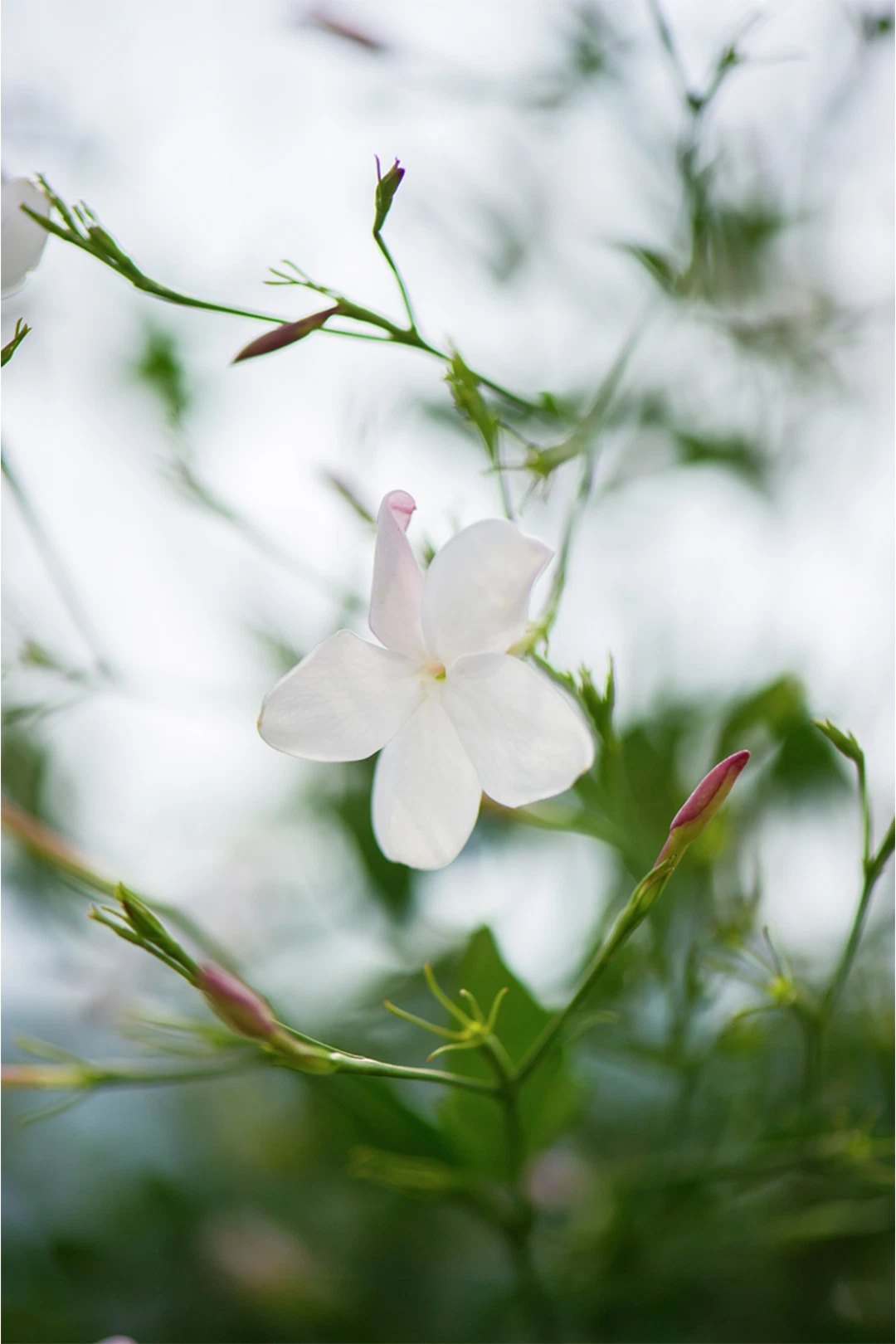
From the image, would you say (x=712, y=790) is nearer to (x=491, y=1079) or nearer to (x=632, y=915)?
(x=632, y=915)

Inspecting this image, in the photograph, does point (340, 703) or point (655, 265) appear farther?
point (655, 265)

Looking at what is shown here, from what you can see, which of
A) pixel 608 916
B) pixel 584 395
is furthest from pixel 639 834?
pixel 584 395

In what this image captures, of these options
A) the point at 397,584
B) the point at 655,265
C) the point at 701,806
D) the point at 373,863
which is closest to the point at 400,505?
the point at 397,584

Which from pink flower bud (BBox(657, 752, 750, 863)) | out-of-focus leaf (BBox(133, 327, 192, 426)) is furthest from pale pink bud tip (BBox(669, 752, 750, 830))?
out-of-focus leaf (BBox(133, 327, 192, 426))

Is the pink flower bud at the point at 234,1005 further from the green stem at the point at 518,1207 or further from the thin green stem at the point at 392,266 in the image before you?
the thin green stem at the point at 392,266

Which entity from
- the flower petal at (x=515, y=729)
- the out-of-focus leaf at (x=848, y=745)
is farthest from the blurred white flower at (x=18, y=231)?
the out-of-focus leaf at (x=848, y=745)

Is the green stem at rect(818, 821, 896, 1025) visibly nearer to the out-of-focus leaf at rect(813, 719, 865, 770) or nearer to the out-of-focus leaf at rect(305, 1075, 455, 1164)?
the out-of-focus leaf at rect(813, 719, 865, 770)
